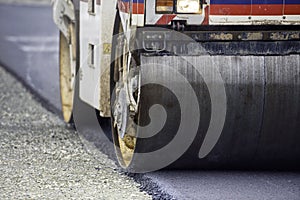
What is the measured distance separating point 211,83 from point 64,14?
2.90 meters

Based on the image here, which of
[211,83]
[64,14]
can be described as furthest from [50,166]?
[64,14]

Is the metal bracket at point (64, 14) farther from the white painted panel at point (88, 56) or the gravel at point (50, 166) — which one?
the gravel at point (50, 166)

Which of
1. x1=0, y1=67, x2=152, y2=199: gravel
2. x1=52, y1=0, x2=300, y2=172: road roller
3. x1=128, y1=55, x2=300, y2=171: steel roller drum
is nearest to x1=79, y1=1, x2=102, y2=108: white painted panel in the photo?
x1=0, y1=67, x2=152, y2=199: gravel

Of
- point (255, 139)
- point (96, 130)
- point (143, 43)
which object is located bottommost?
point (96, 130)

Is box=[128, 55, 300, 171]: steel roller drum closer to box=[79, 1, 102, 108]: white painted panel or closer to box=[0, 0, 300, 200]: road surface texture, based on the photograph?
box=[0, 0, 300, 200]: road surface texture

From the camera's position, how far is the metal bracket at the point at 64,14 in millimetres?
9047

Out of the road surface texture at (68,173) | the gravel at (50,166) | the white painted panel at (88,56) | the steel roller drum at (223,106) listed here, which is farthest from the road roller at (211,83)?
the white painted panel at (88,56)

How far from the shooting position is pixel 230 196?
6281 millimetres

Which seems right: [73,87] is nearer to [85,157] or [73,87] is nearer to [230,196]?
[85,157]

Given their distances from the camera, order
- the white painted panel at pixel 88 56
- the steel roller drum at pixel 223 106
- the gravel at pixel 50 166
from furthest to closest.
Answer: the white painted panel at pixel 88 56 < the steel roller drum at pixel 223 106 < the gravel at pixel 50 166

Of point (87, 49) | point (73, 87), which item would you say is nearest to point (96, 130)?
point (73, 87)

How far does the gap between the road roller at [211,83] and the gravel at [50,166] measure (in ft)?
1.17

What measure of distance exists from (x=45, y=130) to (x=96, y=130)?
0.47 meters

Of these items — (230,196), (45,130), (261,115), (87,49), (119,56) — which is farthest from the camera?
(45,130)
